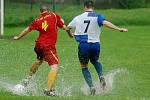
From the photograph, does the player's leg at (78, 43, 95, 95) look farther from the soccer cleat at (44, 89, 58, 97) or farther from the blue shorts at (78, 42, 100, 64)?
the soccer cleat at (44, 89, 58, 97)

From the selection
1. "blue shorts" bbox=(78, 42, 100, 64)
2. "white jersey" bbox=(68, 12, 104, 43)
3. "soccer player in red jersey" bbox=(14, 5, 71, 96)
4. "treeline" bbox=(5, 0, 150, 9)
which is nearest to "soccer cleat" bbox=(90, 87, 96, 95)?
Answer: "blue shorts" bbox=(78, 42, 100, 64)

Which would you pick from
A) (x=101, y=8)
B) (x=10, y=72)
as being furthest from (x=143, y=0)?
(x=10, y=72)

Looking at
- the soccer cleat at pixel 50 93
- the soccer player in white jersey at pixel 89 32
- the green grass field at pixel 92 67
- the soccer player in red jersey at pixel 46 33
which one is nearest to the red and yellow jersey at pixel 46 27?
the soccer player in red jersey at pixel 46 33

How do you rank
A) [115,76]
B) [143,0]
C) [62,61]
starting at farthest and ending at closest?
1. [143,0]
2. [62,61]
3. [115,76]

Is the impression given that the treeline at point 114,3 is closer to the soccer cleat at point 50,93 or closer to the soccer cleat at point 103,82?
the soccer cleat at point 103,82

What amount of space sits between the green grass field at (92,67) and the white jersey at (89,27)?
1125mm

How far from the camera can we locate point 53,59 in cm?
1234

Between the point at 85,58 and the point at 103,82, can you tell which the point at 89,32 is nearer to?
the point at 85,58

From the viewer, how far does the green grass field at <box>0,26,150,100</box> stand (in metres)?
12.5

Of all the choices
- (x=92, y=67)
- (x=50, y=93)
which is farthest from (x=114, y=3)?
(x=50, y=93)

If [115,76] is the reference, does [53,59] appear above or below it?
above

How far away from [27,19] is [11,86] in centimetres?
3175

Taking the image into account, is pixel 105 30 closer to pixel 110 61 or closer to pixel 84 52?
pixel 110 61

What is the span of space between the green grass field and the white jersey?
1125mm
